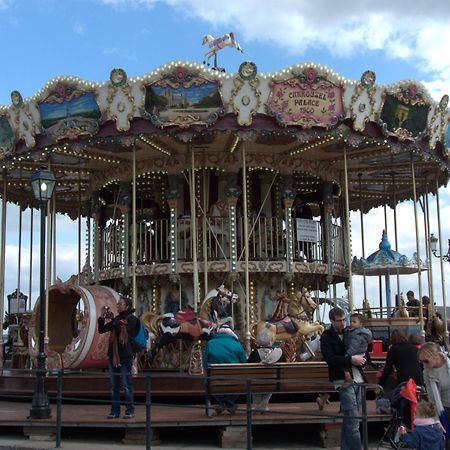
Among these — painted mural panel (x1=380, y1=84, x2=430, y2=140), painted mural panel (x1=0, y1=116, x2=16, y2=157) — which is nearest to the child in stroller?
painted mural panel (x1=380, y1=84, x2=430, y2=140)

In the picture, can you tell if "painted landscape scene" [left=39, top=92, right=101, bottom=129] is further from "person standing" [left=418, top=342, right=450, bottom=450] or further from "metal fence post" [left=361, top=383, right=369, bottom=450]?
"person standing" [left=418, top=342, right=450, bottom=450]

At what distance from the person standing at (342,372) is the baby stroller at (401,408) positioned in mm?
574

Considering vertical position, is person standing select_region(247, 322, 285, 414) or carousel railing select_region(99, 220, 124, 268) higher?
carousel railing select_region(99, 220, 124, 268)

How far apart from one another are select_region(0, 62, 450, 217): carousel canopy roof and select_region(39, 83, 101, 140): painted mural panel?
0.07 ft

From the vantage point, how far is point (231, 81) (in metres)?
15.9

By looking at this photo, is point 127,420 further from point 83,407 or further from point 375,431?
point 375,431

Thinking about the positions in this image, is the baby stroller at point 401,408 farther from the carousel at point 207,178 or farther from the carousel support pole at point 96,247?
the carousel support pole at point 96,247

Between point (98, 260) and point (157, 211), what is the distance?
84.6 inches

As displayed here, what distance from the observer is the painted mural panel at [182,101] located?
15.9 meters

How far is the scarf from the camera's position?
11391 millimetres

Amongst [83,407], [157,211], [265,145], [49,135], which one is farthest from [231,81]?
[83,407]

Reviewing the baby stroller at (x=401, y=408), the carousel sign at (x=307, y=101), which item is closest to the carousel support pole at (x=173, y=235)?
the carousel sign at (x=307, y=101)

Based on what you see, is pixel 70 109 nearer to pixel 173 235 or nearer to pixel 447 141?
pixel 173 235

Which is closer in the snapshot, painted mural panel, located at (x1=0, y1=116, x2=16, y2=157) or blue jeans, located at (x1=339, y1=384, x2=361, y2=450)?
blue jeans, located at (x1=339, y1=384, x2=361, y2=450)
